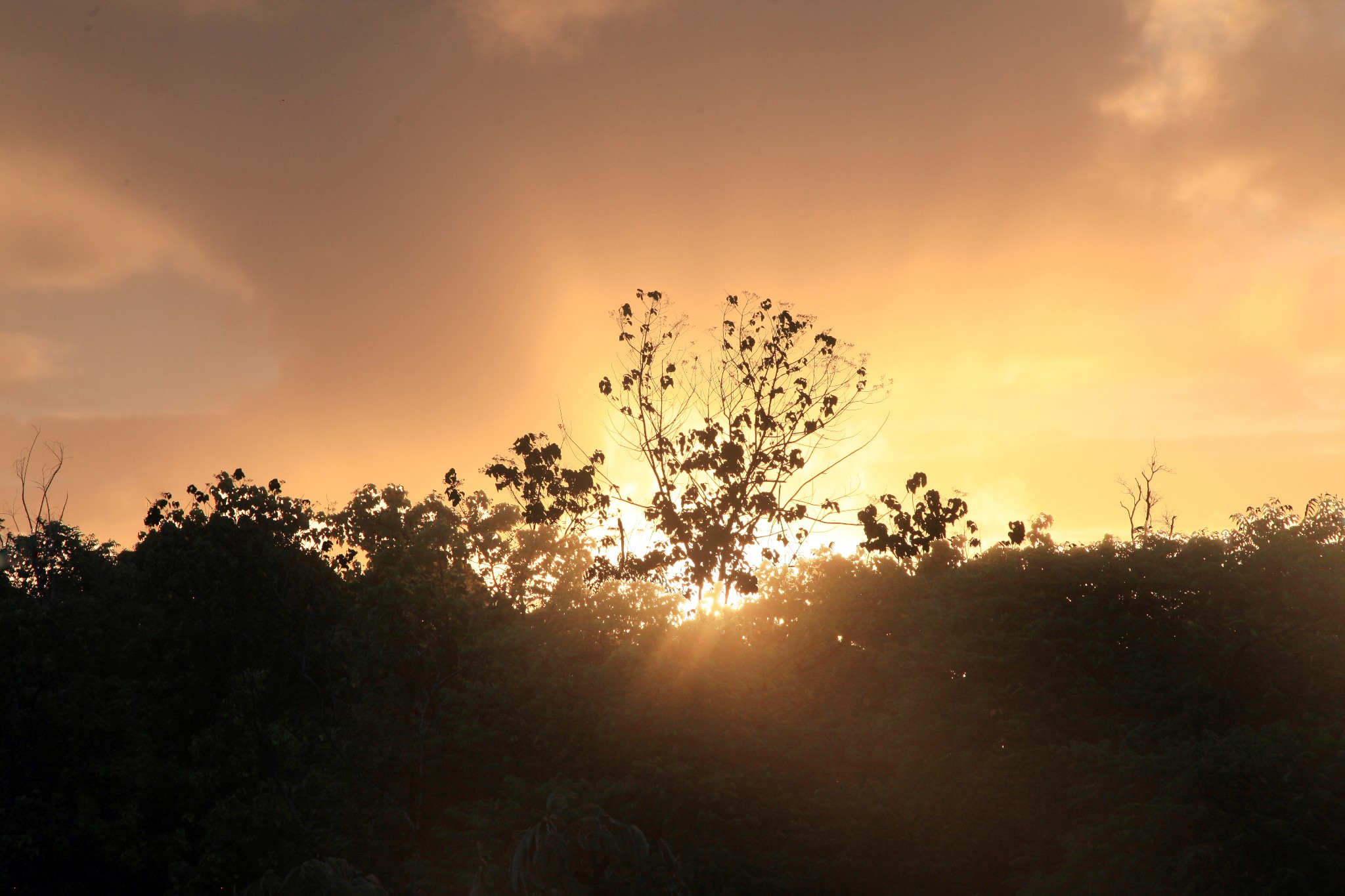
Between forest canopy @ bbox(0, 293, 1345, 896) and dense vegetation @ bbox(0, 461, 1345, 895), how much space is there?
0.11m

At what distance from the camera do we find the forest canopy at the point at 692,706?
83.6 ft

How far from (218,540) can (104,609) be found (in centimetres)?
704

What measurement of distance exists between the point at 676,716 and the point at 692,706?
2.35ft

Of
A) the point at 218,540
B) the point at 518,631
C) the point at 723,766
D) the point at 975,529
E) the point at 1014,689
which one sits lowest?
the point at 723,766

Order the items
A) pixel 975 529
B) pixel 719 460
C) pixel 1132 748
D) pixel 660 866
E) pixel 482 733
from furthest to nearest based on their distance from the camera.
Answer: pixel 975 529
pixel 719 460
pixel 482 733
pixel 1132 748
pixel 660 866

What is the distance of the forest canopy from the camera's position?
83.6ft

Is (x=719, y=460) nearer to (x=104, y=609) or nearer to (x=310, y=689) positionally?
(x=310, y=689)

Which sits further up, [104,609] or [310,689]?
[104,609]

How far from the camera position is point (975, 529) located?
1750 inches

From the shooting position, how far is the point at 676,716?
3000cm

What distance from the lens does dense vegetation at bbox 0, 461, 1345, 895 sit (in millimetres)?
26359

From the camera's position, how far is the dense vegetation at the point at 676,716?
86.5ft

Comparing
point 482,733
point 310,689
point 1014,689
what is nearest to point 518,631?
point 482,733

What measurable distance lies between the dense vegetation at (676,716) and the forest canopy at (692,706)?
0.11 metres
